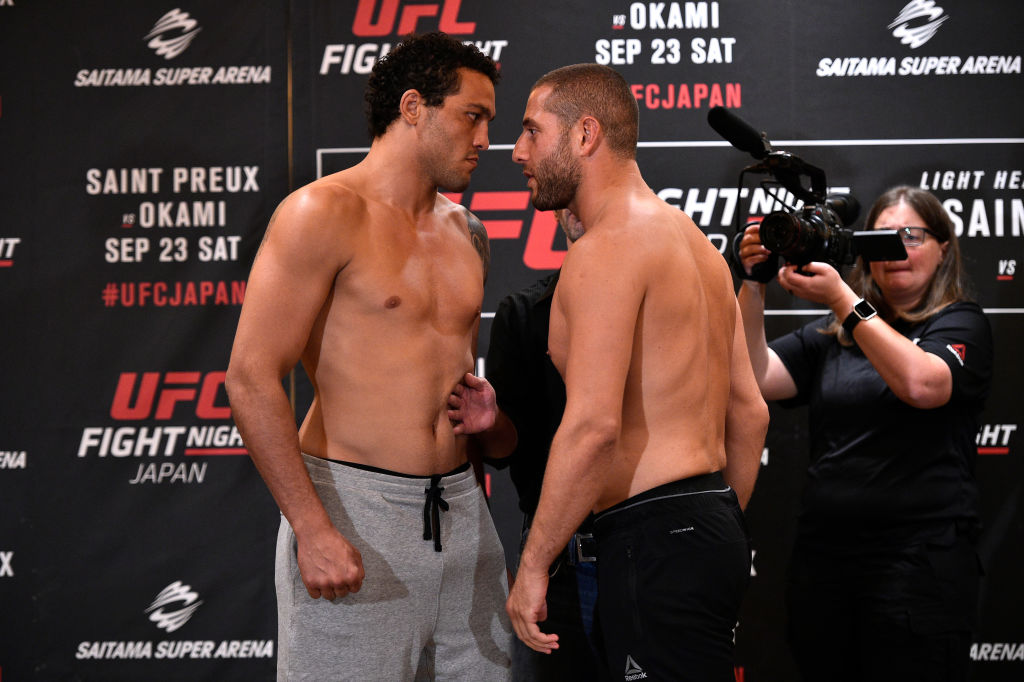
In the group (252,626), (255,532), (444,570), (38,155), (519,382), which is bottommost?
(252,626)

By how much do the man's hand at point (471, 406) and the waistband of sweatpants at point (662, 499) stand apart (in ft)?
1.08

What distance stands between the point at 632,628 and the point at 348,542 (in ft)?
1.84

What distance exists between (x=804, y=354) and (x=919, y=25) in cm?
127

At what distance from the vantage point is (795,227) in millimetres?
2227

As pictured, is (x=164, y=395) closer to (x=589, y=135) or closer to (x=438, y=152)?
(x=438, y=152)

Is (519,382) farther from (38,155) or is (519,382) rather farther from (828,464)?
(38,155)

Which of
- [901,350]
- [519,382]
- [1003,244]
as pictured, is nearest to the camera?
[519,382]

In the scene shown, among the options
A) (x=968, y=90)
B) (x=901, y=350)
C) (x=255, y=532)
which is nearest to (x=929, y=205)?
(x=901, y=350)

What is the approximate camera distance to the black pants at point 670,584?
1628mm

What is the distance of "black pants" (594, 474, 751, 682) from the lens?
64.1 inches

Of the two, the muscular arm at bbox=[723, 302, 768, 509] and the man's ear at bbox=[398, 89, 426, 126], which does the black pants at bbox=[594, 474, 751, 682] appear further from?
the man's ear at bbox=[398, 89, 426, 126]

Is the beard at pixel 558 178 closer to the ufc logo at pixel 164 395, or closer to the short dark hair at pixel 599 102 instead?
the short dark hair at pixel 599 102

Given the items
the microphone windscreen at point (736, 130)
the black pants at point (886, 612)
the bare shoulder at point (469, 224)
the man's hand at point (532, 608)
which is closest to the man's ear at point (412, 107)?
the bare shoulder at point (469, 224)

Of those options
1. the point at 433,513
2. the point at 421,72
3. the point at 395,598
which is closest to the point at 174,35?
the point at 421,72
